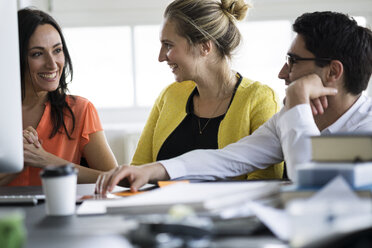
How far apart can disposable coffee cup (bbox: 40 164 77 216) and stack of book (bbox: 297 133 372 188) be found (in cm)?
46

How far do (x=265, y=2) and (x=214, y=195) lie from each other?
14.0ft

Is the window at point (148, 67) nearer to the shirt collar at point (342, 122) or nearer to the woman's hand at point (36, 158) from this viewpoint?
the woman's hand at point (36, 158)

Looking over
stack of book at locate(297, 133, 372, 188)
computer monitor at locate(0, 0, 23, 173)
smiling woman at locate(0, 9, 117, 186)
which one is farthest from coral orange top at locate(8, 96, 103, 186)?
stack of book at locate(297, 133, 372, 188)

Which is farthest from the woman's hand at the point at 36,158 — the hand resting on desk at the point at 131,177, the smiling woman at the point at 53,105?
the hand resting on desk at the point at 131,177

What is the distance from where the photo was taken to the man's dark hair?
1598mm

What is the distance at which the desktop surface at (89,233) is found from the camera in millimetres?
737

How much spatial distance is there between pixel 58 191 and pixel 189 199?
0.28 meters

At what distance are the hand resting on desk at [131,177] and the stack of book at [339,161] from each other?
51 centimetres

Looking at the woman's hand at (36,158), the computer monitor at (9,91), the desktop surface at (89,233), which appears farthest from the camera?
the woman's hand at (36,158)

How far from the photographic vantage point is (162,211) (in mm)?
921

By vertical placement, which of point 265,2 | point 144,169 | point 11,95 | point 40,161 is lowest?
point 40,161

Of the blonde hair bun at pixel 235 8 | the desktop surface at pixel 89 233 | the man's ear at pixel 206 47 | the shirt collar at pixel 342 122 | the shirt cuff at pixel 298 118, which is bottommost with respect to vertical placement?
the desktop surface at pixel 89 233

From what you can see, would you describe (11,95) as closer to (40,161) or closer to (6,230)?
(6,230)

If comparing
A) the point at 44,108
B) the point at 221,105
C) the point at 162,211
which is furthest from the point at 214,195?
the point at 44,108
